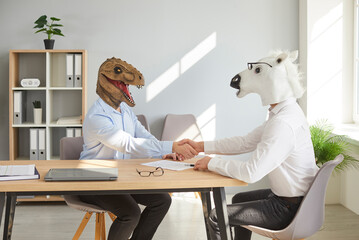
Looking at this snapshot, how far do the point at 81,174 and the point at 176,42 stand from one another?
9.70 ft

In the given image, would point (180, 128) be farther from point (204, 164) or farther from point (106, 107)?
point (204, 164)

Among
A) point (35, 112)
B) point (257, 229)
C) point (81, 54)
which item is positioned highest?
point (81, 54)

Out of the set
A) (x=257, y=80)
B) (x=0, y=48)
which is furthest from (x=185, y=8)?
(x=257, y=80)

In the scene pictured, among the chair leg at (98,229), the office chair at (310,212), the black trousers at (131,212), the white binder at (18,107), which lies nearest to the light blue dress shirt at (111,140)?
the black trousers at (131,212)

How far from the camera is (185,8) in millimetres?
4973

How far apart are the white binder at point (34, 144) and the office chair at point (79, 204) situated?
1642mm

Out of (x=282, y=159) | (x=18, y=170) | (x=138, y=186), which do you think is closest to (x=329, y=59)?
(x=282, y=159)

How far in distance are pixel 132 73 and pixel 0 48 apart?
2.54 meters

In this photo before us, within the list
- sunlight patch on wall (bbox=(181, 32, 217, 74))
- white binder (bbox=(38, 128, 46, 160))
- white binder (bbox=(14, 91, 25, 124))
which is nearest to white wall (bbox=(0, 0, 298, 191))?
sunlight patch on wall (bbox=(181, 32, 217, 74))

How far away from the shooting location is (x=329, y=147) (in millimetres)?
3951

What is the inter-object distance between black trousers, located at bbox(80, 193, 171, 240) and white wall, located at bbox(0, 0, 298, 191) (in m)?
2.19

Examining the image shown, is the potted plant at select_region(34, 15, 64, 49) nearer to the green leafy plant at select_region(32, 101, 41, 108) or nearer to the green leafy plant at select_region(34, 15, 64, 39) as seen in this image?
the green leafy plant at select_region(34, 15, 64, 39)

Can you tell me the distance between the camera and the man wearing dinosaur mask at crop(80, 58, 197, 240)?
8.66 feet

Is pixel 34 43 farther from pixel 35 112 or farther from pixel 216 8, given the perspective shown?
pixel 216 8
